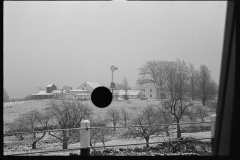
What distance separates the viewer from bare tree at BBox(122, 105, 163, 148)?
7400mm

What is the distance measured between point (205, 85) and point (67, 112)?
5.07 metres

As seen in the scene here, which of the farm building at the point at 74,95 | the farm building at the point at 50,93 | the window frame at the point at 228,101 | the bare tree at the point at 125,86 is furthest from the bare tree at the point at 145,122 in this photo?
the window frame at the point at 228,101

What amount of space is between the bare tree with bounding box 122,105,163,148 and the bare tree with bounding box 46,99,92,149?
1796 mm

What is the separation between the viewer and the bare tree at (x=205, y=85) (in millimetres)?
5831

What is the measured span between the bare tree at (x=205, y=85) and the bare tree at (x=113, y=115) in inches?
121

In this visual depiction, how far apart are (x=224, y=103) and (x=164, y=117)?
7270 millimetres

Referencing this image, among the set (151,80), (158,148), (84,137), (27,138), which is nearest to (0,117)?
(84,137)

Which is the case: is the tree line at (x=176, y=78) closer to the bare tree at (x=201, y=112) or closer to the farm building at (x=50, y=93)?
the bare tree at (x=201, y=112)

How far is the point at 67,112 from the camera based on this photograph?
748 centimetres

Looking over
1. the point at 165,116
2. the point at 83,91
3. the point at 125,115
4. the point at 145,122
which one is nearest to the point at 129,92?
the point at 125,115

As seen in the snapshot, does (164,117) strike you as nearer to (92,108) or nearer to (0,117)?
(92,108)

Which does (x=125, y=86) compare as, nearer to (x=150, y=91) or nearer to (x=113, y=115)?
(x=150, y=91)

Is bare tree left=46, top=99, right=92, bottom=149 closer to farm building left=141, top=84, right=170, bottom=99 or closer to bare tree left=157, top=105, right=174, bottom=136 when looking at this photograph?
farm building left=141, top=84, right=170, bottom=99

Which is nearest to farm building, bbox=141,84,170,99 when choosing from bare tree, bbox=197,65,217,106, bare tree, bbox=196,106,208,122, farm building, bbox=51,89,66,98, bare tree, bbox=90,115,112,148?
bare tree, bbox=196,106,208,122
